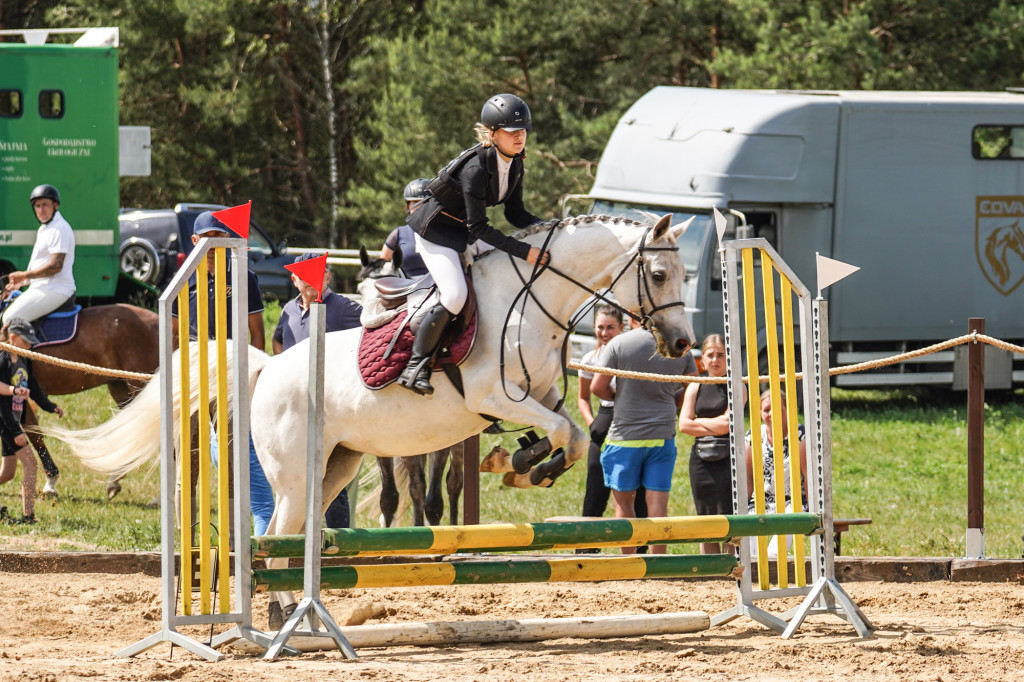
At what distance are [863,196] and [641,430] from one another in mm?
7105

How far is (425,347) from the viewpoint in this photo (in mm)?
5914

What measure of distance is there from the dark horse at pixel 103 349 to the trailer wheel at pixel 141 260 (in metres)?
9.54

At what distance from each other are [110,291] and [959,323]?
9.34 metres

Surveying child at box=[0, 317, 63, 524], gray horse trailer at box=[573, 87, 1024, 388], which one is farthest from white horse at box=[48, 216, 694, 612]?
gray horse trailer at box=[573, 87, 1024, 388]

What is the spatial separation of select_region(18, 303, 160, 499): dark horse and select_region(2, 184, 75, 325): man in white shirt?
0.34 meters

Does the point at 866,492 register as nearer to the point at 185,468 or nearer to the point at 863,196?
the point at 863,196

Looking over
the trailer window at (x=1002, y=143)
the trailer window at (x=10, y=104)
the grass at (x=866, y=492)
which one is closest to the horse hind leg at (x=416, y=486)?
the grass at (x=866, y=492)

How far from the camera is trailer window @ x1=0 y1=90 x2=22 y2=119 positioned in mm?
15094

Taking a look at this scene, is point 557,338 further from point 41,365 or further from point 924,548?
point 41,365

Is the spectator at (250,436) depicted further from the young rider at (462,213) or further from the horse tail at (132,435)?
the young rider at (462,213)

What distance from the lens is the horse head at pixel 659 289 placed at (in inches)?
235

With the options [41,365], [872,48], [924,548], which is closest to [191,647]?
[924,548]

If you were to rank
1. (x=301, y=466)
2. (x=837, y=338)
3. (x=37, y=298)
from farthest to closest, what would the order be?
(x=837, y=338) → (x=37, y=298) → (x=301, y=466)

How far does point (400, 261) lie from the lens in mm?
8891
